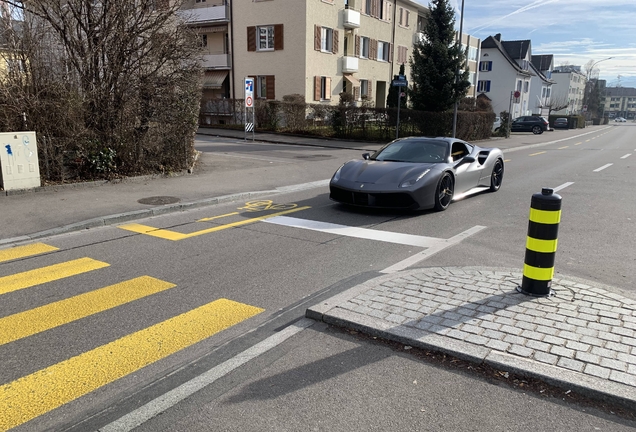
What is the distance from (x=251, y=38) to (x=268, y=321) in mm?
33893

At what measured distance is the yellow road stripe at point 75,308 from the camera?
4.16m

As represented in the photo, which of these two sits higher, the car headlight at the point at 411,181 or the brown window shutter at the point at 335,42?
the brown window shutter at the point at 335,42

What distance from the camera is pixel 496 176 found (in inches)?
464

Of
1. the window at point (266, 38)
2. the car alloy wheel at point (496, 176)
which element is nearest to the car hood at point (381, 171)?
the car alloy wheel at point (496, 176)

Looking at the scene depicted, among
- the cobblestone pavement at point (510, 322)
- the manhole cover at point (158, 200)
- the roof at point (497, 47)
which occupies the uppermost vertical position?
the roof at point (497, 47)

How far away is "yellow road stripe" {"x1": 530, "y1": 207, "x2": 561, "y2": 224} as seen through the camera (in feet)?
14.9

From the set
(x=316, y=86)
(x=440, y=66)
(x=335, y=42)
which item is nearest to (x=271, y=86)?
(x=316, y=86)

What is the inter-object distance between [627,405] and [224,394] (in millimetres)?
2467

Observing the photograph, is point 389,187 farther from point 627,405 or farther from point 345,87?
point 345,87

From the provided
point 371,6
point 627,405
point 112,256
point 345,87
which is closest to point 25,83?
point 112,256

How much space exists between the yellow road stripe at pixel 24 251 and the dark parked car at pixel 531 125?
48018 millimetres

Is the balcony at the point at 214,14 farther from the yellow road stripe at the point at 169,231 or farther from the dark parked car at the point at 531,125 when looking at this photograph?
the yellow road stripe at the point at 169,231

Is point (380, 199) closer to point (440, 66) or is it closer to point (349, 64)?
point (440, 66)

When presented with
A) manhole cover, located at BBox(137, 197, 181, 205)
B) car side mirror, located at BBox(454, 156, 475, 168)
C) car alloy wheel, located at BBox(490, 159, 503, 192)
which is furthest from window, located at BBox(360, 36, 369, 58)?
manhole cover, located at BBox(137, 197, 181, 205)
